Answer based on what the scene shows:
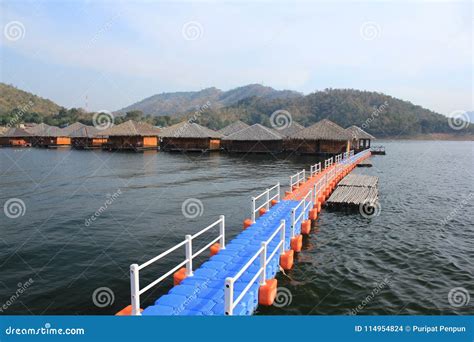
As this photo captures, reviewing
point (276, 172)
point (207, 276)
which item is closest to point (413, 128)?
point (276, 172)

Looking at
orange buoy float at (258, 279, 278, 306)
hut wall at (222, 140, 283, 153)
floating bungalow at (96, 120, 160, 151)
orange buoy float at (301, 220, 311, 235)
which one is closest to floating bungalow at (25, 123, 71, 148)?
floating bungalow at (96, 120, 160, 151)

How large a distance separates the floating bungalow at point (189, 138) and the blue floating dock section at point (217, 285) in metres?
50.1

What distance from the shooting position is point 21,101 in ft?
575

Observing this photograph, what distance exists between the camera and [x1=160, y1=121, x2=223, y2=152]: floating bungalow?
61.1 meters

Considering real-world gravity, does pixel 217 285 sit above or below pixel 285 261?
above

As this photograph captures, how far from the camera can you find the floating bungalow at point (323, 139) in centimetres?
5434

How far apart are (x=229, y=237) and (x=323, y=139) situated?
43833 millimetres

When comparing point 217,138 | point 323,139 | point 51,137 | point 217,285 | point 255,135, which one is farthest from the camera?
point 51,137

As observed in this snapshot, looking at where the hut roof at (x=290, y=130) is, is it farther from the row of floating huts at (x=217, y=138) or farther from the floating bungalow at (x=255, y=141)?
A: the floating bungalow at (x=255, y=141)

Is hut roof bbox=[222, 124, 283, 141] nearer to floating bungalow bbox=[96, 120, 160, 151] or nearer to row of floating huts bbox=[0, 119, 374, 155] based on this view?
row of floating huts bbox=[0, 119, 374, 155]

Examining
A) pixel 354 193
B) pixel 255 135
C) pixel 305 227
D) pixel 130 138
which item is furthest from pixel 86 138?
pixel 305 227

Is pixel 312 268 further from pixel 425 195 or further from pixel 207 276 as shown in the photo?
pixel 425 195

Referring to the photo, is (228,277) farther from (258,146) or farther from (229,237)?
(258,146)

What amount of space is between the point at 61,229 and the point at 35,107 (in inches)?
7713
